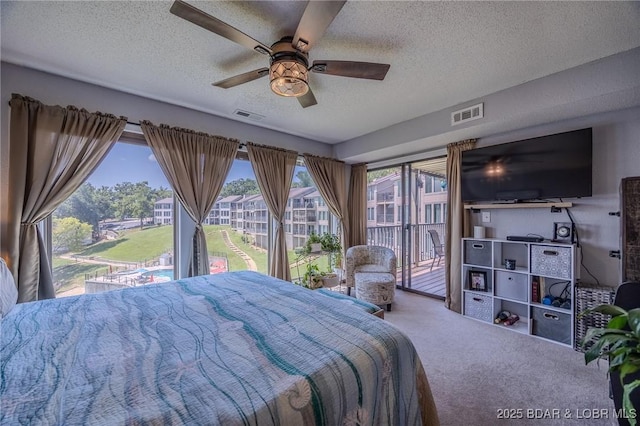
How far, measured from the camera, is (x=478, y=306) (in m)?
3.20

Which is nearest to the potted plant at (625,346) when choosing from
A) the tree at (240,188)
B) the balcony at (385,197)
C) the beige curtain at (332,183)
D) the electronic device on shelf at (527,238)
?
the electronic device on shelf at (527,238)

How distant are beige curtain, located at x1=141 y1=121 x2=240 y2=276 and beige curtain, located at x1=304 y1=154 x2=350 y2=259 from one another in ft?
4.81

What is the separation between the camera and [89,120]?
96.0 inches

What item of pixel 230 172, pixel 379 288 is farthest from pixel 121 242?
pixel 379 288

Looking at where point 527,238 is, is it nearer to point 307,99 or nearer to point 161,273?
point 307,99

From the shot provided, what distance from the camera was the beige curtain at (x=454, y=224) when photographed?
346 centimetres

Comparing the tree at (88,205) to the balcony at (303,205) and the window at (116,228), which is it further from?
the balcony at (303,205)

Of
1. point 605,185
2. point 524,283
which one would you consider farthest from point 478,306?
point 605,185

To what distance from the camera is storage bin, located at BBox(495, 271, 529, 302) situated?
2938 millimetres

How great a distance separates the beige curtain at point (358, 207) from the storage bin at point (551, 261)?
256 centimetres

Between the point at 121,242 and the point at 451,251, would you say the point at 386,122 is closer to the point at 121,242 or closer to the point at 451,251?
the point at 451,251

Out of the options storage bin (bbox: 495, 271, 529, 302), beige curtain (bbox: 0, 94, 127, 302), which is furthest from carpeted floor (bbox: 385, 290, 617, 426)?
beige curtain (bbox: 0, 94, 127, 302)

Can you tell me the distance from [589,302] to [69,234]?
5088 millimetres

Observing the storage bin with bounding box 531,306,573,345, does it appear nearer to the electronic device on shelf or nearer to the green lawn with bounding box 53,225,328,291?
the electronic device on shelf
